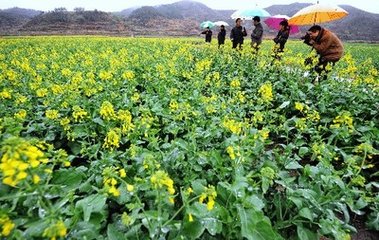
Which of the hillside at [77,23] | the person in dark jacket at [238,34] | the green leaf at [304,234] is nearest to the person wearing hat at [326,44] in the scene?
the green leaf at [304,234]

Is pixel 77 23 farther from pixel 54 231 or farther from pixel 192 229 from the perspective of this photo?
pixel 54 231

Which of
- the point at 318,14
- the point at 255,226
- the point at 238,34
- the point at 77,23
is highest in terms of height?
the point at 318,14

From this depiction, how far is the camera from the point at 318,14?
7.40 meters

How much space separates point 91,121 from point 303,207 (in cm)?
263

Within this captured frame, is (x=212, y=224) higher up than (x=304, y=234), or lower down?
higher up

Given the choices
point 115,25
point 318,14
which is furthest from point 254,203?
point 115,25

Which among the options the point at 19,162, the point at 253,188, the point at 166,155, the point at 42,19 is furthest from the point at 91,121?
the point at 42,19

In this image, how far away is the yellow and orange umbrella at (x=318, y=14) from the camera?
689 cm

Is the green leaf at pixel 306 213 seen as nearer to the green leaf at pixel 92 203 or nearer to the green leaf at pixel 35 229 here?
the green leaf at pixel 92 203

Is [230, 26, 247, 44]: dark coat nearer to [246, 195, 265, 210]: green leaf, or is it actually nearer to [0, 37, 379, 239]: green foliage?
[0, 37, 379, 239]: green foliage

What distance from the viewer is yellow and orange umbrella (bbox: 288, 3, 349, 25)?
6887mm

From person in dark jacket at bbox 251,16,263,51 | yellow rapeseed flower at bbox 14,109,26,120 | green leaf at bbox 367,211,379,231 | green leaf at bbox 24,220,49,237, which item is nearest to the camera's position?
green leaf at bbox 24,220,49,237

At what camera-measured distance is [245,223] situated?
206 centimetres

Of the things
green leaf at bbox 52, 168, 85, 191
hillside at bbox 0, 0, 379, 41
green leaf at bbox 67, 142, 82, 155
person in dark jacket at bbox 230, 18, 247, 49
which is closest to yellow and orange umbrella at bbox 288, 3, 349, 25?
person in dark jacket at bbox 230, 18, 247, 49
